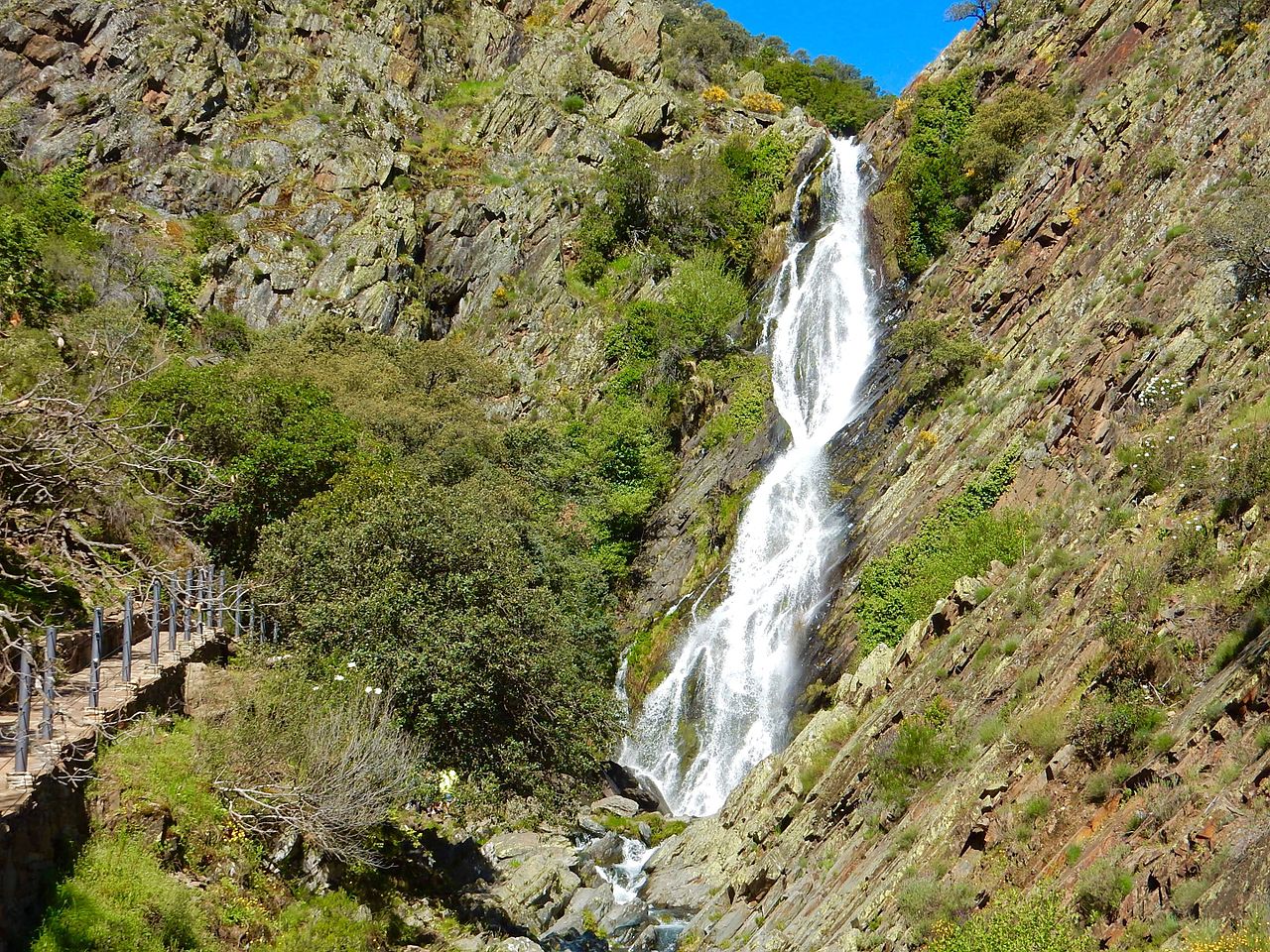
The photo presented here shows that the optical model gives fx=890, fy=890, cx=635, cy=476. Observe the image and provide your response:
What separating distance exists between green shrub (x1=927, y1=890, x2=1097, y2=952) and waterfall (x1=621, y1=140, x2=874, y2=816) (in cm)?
1639

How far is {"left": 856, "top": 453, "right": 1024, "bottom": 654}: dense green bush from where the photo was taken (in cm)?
2242

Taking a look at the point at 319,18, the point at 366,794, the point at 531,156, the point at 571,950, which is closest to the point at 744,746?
the point at 571,950

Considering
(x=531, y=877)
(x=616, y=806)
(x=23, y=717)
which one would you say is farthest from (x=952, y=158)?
(x=23, y=717)

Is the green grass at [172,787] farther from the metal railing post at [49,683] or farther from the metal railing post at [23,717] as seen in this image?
the metal railing post at [23,717]

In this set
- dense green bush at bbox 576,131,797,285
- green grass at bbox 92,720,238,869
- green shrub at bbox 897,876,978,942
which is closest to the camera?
green shrub at bbox 897,876,978,942

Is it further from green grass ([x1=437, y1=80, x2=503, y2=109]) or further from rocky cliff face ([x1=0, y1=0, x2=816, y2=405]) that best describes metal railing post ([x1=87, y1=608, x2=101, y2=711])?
green grass ([x1=437, y1=80, x2=503, y2=109])

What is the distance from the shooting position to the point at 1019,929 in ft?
29.9

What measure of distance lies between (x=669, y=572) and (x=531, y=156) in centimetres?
3893

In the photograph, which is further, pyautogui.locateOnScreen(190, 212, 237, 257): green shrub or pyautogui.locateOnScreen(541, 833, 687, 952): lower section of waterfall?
pyautogui.locateOnScreen(190, 212, 237, 257): green shrub

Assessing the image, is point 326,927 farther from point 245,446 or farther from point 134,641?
point 245,446

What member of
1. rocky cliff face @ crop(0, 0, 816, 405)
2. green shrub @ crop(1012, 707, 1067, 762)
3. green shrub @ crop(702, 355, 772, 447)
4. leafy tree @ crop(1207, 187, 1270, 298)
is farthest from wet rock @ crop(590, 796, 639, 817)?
rocky cliff face @ crop(0, 0, 816, 405)

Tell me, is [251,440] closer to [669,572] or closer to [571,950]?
[571,950]

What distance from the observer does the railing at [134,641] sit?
930 centimetres

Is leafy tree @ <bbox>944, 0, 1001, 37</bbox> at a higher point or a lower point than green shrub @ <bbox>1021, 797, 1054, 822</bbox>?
higher
